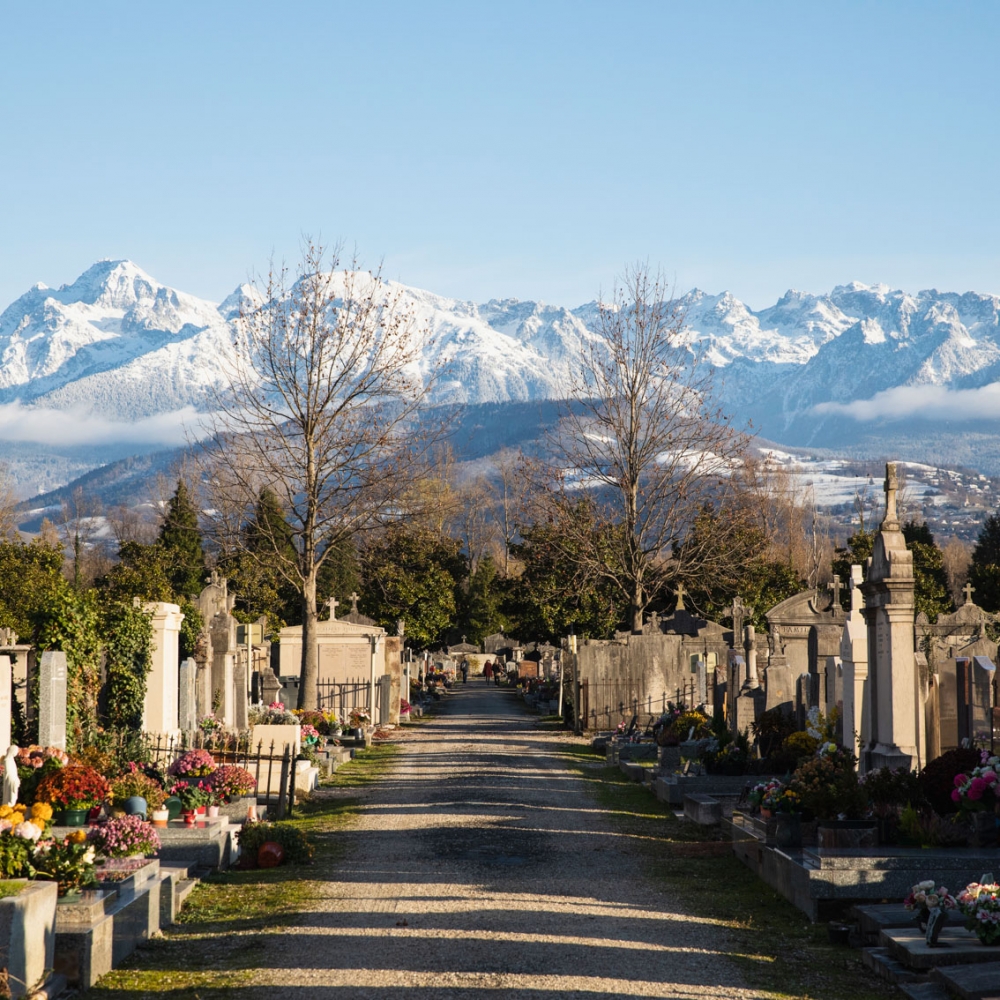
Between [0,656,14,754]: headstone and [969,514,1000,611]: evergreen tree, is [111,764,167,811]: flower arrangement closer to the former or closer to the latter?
[0,656,14,754]: headstone

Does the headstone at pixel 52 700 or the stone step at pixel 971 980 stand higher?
the headstone at pixel 52 700

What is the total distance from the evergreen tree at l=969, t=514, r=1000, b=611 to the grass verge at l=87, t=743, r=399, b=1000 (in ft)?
128

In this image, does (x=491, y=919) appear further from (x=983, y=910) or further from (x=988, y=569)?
(x=988, y=569)

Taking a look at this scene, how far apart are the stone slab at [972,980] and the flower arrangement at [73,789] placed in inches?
310

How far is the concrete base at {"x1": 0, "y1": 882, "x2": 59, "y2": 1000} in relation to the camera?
7.59 meters

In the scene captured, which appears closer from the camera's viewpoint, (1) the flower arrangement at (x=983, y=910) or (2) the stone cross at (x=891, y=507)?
(1) the flower arrangement at (x=983, y=910)

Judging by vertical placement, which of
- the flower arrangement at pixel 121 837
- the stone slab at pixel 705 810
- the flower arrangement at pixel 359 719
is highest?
the flower arrangement at pixel 121 837

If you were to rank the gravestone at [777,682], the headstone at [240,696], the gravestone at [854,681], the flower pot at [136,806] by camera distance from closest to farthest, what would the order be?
the flower pot at [136,806]
the gravestone at [854,681]
the gravestone at [777,682]
the headstone at [240,696]

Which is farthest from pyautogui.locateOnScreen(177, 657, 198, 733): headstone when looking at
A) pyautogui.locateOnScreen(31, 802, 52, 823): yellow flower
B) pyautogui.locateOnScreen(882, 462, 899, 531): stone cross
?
pyautogui.locateOnScreen(882, 462, 899, 531): stone cross

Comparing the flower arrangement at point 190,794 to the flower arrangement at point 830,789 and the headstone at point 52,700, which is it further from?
the flower arrangement at point 830,789

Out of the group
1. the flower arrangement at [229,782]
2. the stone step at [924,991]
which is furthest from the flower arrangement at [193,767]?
the stone step at [924,991]

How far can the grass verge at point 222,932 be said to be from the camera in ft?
28.0

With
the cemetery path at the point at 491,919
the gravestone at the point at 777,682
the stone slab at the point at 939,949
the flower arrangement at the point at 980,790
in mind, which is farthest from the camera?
the gravestone at the point at 777,682

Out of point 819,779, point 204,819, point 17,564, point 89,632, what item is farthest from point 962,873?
point 17,564
